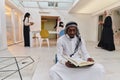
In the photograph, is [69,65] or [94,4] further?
[94,4]

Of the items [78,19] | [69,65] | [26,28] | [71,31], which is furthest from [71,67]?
[78,19]

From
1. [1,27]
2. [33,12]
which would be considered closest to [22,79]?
[1,27]

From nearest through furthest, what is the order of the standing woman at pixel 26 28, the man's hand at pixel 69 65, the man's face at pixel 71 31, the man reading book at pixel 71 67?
the man's hand at pixel 69 65 < the man reading book at pixel 71 67 < the man's face at pixel 71 31 < the standing woman at pixel 26 28

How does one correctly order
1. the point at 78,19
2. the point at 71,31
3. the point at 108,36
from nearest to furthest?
1. the point at 71,31
2. the point at 108,36
3. the point at 78,19

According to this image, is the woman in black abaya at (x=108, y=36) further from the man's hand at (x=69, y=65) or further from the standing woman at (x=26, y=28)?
the man's hand at (x=69, y=65)

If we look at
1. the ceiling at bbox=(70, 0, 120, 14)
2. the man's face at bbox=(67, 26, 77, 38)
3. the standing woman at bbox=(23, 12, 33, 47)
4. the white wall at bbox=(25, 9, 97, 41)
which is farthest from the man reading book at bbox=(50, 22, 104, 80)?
the white wall at bbox=(25, 9, 97, 41)

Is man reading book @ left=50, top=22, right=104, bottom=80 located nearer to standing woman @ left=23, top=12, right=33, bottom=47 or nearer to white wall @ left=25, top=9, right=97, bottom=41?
standing woman @ left=23, top=12, right=33, bottom=47

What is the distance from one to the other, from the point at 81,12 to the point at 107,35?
6.38m

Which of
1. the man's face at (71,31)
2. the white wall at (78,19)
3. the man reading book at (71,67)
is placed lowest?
the man reading book at (71,67)

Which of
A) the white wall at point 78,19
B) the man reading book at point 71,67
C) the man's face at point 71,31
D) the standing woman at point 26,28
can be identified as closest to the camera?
the man reading book at point 71,67

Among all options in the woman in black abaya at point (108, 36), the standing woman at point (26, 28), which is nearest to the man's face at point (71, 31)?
the woman in black abaya at point (108, 36)

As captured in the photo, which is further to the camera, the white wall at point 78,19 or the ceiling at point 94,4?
the white wall at point 78,19

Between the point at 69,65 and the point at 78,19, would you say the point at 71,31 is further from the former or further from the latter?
the point at 78,19

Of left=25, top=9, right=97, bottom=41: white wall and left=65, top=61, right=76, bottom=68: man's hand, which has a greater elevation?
left=25, top=9, right=97, bottom=41: white wall
